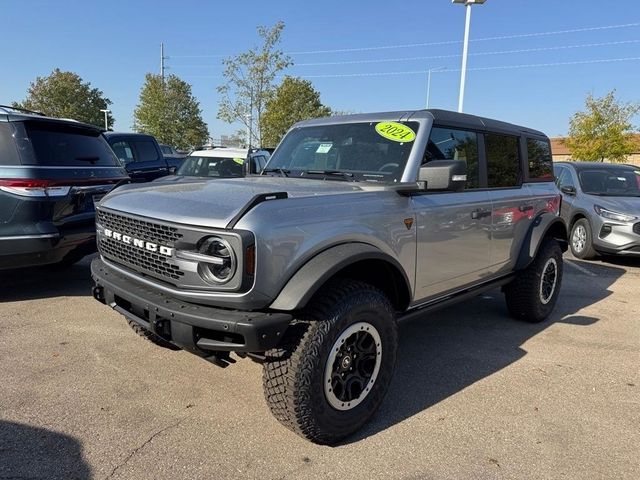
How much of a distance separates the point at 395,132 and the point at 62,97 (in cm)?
5361

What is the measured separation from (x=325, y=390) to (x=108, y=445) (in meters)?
1.24

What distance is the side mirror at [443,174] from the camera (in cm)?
303

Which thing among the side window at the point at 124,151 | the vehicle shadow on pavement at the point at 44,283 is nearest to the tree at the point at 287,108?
the side window at the point at 124,151

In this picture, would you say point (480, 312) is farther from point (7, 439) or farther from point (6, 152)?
point (6, 152)

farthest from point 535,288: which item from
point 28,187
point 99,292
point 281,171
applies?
point 28,187

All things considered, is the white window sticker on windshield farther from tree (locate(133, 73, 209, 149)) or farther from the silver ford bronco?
tree (locate(133, 73, 209, 149))

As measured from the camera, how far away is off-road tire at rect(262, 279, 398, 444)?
2.45 meters

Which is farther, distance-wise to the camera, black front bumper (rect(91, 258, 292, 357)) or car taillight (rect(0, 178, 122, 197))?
car taillight (rect(0, 178, 122, 197))

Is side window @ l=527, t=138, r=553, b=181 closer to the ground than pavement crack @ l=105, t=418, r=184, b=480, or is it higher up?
higher up

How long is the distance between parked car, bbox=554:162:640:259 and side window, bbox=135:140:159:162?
9.28m

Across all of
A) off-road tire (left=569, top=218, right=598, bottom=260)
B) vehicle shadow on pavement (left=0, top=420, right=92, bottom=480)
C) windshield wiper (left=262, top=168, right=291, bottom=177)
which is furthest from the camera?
off-road tire (left=569, top=218, right=598, bottom=260)

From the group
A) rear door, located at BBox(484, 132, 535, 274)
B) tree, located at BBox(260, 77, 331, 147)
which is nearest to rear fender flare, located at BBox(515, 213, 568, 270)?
rear door, located at BBox(484, 132, 535, 274)

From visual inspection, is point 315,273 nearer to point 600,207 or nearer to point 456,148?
point 456,148

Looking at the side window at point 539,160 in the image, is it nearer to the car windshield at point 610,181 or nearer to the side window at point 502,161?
the side window at point 502,161
